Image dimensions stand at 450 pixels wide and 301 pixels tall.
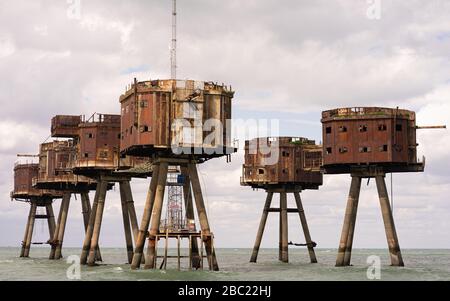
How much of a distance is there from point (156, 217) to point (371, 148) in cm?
1860

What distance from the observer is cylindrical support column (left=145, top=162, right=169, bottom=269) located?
5831 centimetres

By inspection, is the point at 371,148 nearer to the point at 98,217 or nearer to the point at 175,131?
the point at 175,131

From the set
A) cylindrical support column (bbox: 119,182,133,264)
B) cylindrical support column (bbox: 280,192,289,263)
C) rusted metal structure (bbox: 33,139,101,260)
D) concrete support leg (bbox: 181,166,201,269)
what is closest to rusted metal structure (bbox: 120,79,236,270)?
concrete support leg (bbox: 181,166,201,269)

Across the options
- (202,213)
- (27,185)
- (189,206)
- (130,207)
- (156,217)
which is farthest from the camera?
(27,185)

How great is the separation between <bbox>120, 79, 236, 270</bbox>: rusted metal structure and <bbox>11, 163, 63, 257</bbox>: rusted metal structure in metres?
43.5

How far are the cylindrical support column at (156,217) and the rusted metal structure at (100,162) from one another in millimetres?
11310

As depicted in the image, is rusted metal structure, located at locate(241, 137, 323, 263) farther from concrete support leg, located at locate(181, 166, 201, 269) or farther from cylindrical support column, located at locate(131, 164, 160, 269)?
cylindrical support column, located at locate(131, 164, 160, 269)

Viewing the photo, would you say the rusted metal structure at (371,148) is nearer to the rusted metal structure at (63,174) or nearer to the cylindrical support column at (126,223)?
the cylindrical support column at (126,223)

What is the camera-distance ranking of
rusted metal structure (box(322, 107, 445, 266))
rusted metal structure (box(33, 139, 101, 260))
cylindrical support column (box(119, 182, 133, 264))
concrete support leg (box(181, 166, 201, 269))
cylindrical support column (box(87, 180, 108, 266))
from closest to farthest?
1. concrete support leg (box(181, 166, 201, 269))
2. rusted metal structure (box(322, 107, 445, 266))
3. cylindrical support column (box(87, 180, 108, 266))
4. cylindrical support column (box(119, 182, 133, 264))
5. rusted metal structure (box(33, 139, 101, 260))

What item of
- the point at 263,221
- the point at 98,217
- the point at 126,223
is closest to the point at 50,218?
the point at 126,223

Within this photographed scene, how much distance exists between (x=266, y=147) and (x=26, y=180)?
34.4 metres

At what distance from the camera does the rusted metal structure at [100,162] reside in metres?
71.9

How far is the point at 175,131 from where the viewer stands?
57719 millimetres
